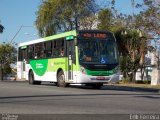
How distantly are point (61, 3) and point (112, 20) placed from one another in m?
8.22

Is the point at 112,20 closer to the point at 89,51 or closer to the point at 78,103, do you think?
the point at 89,51

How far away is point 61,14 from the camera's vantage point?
53.5 metres

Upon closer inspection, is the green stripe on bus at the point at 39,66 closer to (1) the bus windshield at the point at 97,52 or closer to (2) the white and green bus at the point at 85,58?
(2) the white and green bus at the point at 85,58

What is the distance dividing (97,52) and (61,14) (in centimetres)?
2799

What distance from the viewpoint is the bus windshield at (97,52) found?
85.5ft

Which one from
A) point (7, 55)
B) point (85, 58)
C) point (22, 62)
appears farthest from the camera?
point (7, 55)

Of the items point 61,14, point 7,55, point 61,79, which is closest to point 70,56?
point 61,79

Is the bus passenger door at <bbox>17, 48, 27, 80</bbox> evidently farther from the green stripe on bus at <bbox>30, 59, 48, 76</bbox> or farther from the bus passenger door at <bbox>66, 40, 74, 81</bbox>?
the bus passenger door at <bbox>66, 40, 74, 81</bbox>

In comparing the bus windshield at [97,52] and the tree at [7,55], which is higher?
the tree at [7,55]

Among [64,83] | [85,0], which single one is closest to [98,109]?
[64,83]

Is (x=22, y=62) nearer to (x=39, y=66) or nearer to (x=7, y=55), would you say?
(x=39, y=66)

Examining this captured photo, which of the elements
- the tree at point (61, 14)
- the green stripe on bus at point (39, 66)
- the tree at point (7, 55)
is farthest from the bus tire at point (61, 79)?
the tree at point (7, 55)

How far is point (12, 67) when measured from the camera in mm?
93250

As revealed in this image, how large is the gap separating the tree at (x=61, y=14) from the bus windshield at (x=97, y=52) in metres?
26.3
